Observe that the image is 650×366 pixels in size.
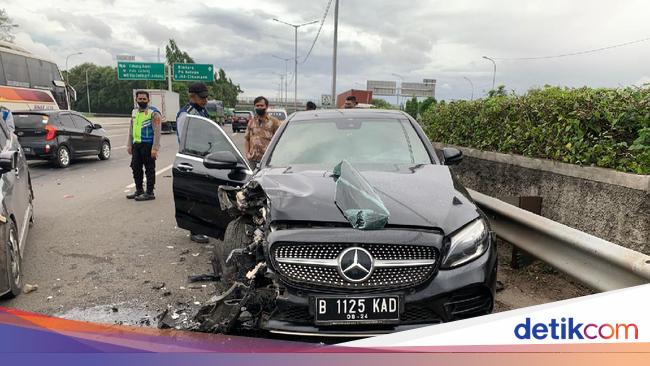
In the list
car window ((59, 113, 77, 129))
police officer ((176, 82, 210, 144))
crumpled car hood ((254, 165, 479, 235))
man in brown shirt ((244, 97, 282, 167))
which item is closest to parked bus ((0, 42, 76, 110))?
car window ((59, 113, 77, 129))

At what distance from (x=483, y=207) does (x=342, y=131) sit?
1597 mm

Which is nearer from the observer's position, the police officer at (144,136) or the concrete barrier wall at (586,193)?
the concrete barrier wall at (586,193)

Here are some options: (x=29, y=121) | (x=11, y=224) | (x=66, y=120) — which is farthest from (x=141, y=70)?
(x=11, y=224)

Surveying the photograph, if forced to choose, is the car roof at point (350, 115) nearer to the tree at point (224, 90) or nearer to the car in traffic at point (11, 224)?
the car in traffic at point (11, 224)

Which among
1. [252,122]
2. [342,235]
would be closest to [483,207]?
→ [342,235]

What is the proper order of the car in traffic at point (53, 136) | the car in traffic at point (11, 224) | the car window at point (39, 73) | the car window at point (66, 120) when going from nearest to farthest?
the car in traffic at point (11, 224), the car in traffic at point (53, 136), the car window at point (66, 120), the car window at point (39, 73)

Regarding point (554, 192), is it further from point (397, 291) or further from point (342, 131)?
point (397, 291)

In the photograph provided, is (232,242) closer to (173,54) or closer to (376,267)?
(376,267)

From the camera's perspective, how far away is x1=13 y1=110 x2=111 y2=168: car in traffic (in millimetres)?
12461

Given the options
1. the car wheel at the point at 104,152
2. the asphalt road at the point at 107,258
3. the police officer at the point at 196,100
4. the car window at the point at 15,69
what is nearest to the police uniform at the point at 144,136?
the asphalt road at the point at 107,258

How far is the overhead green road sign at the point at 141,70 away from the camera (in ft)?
153

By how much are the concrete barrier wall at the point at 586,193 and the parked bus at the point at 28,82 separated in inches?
656

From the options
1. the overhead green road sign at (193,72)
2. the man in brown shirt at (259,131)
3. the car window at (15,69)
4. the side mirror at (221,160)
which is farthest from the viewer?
the overhead green road sign at (193,72)

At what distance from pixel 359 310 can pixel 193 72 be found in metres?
50.4
